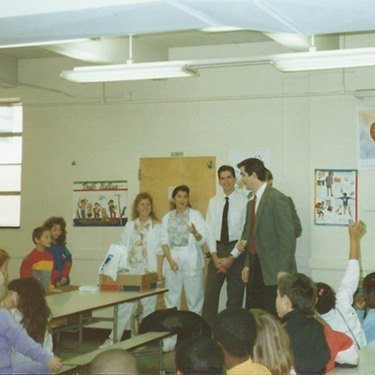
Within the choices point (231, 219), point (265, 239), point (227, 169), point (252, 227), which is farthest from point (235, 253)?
point (265, 239)

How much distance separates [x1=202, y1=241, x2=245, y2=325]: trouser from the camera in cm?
812

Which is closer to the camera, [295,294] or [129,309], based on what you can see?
[295,294]

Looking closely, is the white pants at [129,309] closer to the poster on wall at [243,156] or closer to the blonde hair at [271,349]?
the poster on wall at [243,156]

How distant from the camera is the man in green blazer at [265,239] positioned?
6418 mm

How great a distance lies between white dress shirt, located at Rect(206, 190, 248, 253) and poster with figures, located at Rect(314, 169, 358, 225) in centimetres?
83

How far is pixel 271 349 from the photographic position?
3.31 m

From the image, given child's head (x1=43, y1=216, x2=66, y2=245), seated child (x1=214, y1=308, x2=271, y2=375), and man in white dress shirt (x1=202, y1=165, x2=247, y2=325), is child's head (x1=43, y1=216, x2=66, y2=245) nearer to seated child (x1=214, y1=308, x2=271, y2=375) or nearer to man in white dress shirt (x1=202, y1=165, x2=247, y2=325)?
man in white dress shirt (x1=202, y1=165, x2=247, y2=325)

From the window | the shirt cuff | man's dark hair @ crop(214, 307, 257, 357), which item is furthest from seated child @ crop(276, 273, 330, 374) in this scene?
the window

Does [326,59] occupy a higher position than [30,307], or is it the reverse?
[326,59]

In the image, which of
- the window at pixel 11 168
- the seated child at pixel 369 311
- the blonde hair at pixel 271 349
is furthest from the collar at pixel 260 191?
the window at pixel 11 168

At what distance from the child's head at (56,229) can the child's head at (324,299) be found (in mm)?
4707

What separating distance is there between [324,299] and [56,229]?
4.76 meters

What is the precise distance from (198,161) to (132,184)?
950 millimetres

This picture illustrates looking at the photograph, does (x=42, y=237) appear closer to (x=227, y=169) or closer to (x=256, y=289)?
(x=227, y=169)
